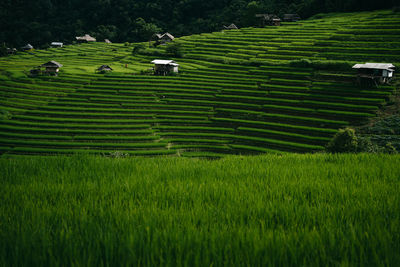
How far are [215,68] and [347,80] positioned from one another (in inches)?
983

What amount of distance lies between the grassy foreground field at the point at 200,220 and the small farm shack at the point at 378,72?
140 feet

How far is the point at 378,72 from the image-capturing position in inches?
1633

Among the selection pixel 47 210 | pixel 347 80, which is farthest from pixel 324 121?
pixel 47 210

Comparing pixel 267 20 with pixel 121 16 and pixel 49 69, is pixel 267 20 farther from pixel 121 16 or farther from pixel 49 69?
pixel 121 16

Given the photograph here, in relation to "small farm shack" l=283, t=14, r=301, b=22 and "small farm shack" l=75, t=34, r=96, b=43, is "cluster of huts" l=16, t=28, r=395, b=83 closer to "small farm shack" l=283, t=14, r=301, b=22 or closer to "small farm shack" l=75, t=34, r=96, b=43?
"small farm shack" l=283, t=14, r=301, b=22

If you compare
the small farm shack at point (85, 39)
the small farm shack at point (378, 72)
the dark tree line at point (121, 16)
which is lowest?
the small farm shack at point (378, 72)

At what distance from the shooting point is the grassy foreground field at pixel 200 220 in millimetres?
2455

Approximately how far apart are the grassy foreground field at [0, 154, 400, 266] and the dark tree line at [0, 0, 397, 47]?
98.6 meters

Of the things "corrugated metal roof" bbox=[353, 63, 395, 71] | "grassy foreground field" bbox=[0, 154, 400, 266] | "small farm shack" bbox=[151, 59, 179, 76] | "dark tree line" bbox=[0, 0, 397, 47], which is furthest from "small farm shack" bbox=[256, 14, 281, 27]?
"grassy foreground field" bbox=[0, 154, 400, 266]

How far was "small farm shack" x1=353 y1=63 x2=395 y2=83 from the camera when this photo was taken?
40.9 meters

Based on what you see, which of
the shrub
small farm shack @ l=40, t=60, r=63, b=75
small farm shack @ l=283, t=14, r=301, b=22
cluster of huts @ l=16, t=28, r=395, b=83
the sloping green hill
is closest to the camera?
the shrub

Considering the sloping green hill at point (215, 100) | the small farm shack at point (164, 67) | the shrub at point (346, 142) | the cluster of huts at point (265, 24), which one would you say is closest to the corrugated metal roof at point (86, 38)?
the cluster of huts at point (265, 24)

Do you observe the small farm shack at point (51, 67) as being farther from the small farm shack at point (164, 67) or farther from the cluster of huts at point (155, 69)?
the small farm shack at point (164, 67)

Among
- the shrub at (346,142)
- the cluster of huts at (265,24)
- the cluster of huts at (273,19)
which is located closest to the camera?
the shrub at (346,142)
